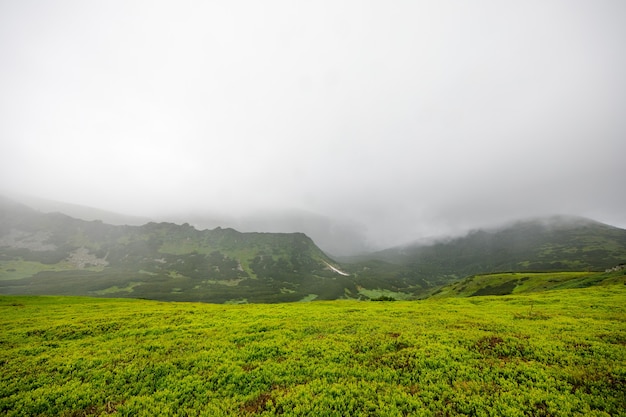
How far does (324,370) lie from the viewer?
622 inches

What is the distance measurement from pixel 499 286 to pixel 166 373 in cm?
16753

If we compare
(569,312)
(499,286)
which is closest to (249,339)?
(569,312)

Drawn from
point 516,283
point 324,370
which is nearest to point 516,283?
point 516,283

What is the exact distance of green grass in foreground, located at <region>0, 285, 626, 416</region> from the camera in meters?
12.4

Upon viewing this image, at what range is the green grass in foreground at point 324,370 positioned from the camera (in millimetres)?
12448

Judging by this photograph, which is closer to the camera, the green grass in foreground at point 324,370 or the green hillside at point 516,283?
the green grass in foreground at point 324,370

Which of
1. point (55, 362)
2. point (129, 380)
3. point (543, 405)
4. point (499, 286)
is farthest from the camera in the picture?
point (499, 286)

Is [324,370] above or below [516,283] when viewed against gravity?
above

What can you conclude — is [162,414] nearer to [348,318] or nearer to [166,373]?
[166,373]

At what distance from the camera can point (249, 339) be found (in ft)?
74.1

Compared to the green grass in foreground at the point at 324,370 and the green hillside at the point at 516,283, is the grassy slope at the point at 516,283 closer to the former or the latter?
the green hillside at the point at 516,283

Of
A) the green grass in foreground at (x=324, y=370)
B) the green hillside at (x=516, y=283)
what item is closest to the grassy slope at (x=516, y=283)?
the green hillside at (x=516, y=283)

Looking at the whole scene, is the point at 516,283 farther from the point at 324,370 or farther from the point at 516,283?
the point at 324,370

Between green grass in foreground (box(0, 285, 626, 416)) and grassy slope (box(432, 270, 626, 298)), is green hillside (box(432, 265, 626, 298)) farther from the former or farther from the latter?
green grass in foreground (box(0, 285, 626, 416))
